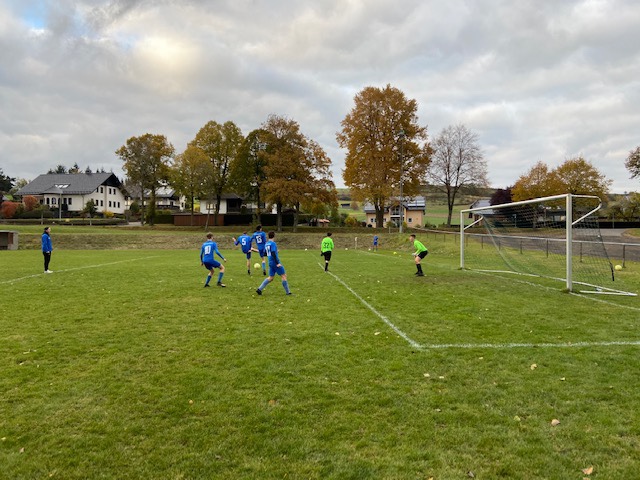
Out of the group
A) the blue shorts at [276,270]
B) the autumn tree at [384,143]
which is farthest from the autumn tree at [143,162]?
the blue shorts at [276,270]

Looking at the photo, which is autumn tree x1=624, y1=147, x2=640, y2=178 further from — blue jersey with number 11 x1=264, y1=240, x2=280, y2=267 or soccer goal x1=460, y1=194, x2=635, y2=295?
blue jersey with number 11 x1=264, y1=240, x2=280, y2=267

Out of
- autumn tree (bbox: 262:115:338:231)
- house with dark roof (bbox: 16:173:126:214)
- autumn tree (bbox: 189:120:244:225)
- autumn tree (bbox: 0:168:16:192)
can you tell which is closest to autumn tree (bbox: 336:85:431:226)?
autumn tree (bbox: 262:115:338:231)

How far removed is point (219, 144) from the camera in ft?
190

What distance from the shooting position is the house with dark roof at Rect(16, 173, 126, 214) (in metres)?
74.5

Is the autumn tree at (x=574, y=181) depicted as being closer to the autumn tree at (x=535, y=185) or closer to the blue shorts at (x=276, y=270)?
the autumn tree at (x=535, y=185)

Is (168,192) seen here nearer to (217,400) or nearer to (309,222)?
(309,222)

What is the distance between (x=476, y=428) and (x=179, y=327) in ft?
20.1

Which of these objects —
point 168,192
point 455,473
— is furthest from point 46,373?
point 168,192

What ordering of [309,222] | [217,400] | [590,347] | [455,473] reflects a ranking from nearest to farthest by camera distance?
[455,473] < [217,400] < [590,347] < [309,222]

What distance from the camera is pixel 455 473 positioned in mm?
3469

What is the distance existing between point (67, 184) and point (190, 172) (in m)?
37.3

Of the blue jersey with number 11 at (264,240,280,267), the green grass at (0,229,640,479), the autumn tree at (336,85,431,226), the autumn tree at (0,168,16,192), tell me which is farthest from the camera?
the autumn tree at (0,168,16,192)

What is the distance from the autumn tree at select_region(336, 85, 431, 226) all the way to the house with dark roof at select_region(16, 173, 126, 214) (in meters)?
53.0

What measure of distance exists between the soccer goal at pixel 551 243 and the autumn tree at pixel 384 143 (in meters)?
21.2
